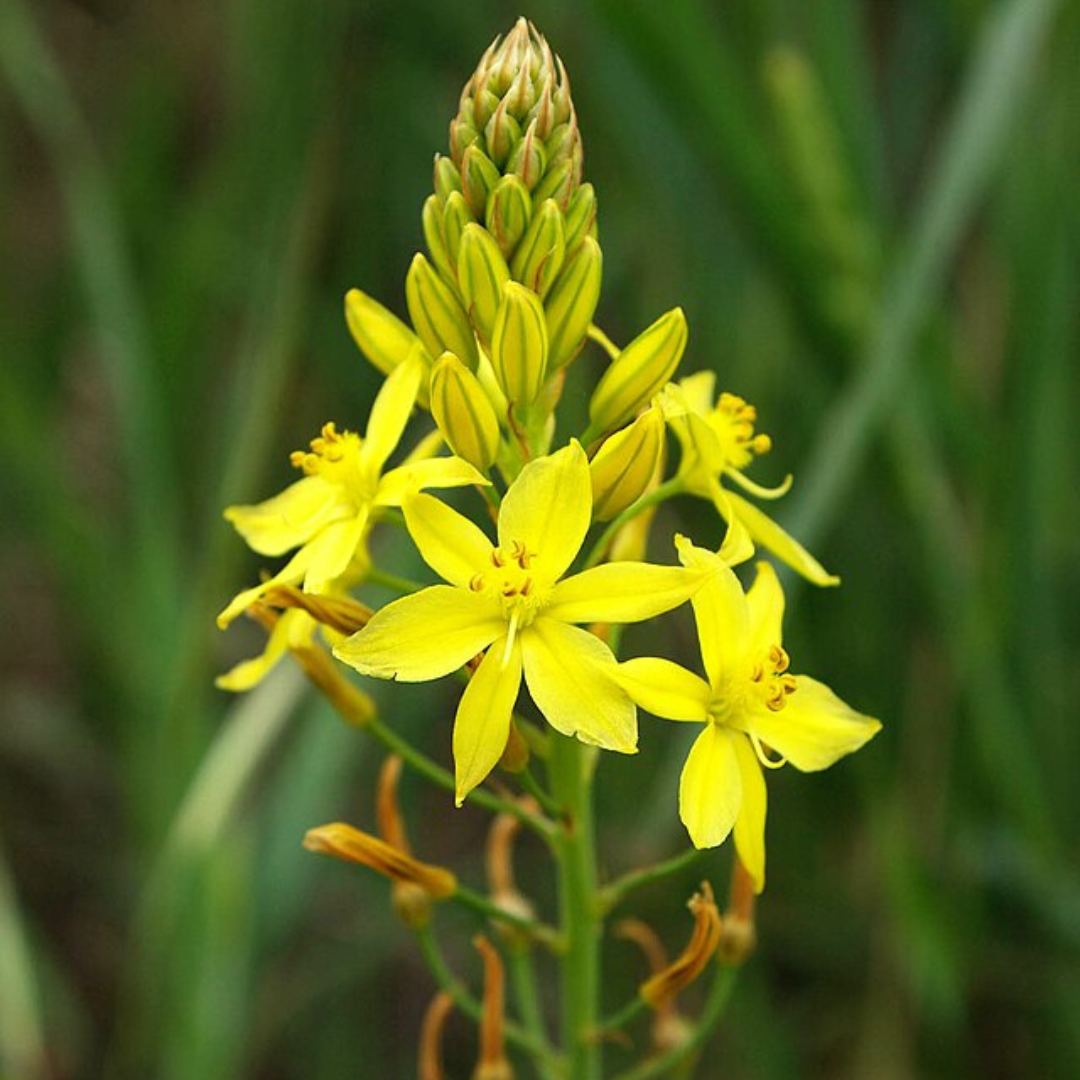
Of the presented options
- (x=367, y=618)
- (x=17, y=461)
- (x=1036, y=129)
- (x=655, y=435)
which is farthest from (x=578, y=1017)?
(x=17, y=461)

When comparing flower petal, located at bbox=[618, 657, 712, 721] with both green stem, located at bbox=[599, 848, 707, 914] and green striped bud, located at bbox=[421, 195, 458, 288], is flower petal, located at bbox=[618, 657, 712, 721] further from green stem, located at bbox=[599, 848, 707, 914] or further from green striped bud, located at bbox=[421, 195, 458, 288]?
green striped bud, located at bbox=[421, 195, 458, 288]

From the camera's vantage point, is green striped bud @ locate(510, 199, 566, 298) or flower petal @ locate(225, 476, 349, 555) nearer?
green striped bud @ locate(510, 199, 566, 298)

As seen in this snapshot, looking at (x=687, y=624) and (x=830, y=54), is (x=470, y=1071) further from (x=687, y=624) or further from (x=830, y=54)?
(x=830, y=54)

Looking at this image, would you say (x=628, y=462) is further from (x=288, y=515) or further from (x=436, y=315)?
(x=288, y=515)

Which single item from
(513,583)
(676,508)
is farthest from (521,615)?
(676,508)

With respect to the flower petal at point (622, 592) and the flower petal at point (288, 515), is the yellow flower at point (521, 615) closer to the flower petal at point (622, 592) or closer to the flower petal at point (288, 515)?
the flower petal at point (622, 592)

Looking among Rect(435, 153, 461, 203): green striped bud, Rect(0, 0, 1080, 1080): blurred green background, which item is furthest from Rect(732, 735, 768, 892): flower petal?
Rect(0, 0, 1080, 1080): blurred green background
